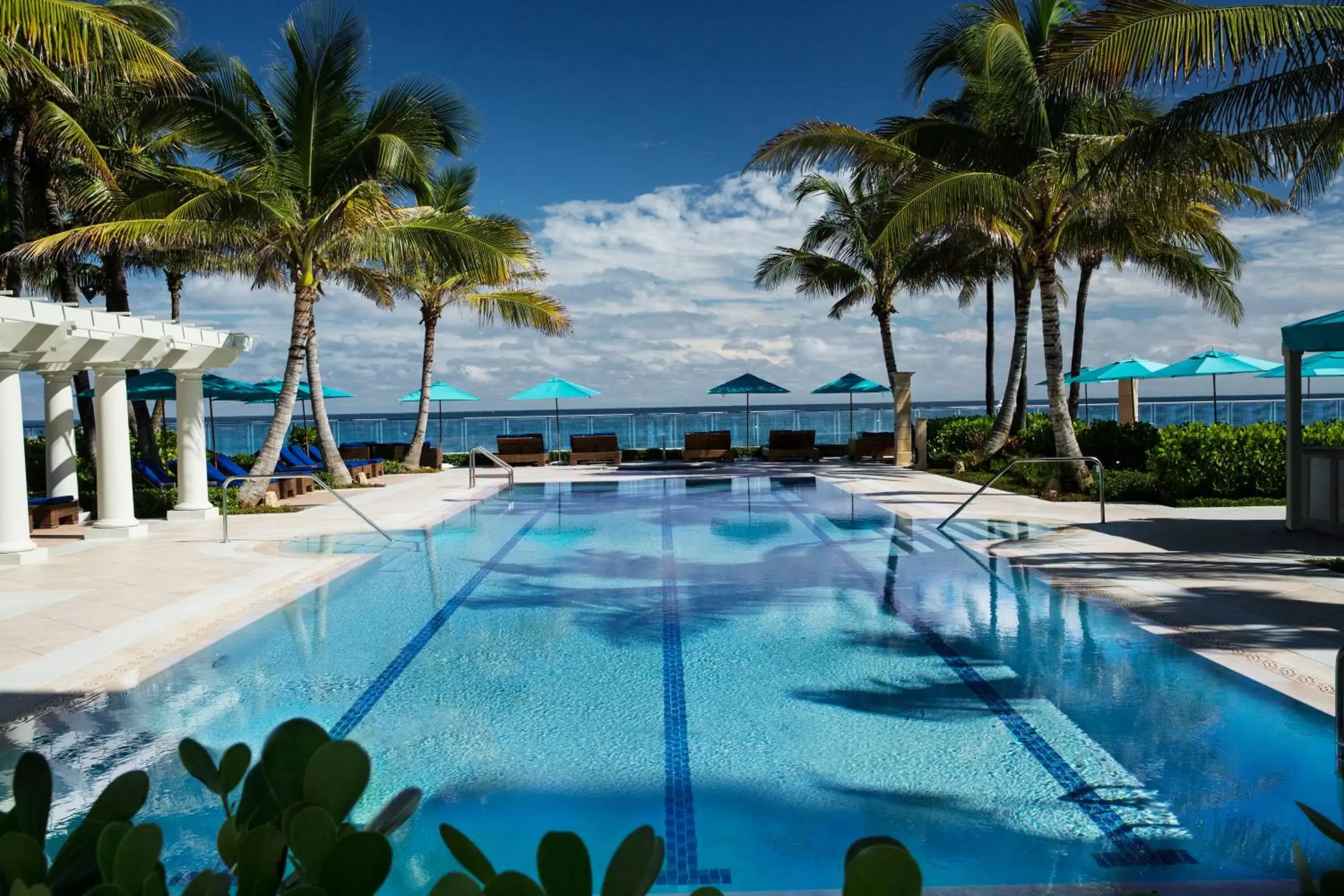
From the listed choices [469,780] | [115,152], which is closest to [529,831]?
[469,780]

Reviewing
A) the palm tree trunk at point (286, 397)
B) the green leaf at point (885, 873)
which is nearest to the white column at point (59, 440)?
the palm tree trunk at point (286, 397)

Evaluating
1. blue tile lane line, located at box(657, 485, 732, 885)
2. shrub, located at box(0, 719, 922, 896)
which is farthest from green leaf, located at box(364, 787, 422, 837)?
blue tile lane line, located at box(657, 485, 732, 885)

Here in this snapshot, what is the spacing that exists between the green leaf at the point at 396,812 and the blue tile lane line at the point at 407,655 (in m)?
2.94

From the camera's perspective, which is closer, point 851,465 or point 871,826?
point 871,826

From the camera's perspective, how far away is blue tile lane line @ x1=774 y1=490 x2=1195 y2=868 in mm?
3598

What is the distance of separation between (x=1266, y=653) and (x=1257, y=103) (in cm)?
660

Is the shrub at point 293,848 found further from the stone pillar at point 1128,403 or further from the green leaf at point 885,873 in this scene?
the stone pillar at point 1128,403

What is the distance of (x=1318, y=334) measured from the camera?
924 cm

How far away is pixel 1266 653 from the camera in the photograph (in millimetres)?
5719

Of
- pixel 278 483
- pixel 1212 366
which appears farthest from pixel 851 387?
pixel 278 483

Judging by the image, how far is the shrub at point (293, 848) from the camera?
821 mm

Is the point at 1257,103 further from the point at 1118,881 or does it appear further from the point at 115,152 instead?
the point at 115,152

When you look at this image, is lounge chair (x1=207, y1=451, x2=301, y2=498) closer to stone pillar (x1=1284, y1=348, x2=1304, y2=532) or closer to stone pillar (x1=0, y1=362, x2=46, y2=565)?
stone pillar (x1=0, y1=362, x2=46, y2=565)

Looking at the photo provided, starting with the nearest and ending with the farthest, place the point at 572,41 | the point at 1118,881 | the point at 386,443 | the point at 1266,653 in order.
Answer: the point at 1118,881 → the point at 1266,653 → the point at 572,41 → the point at 386,443
